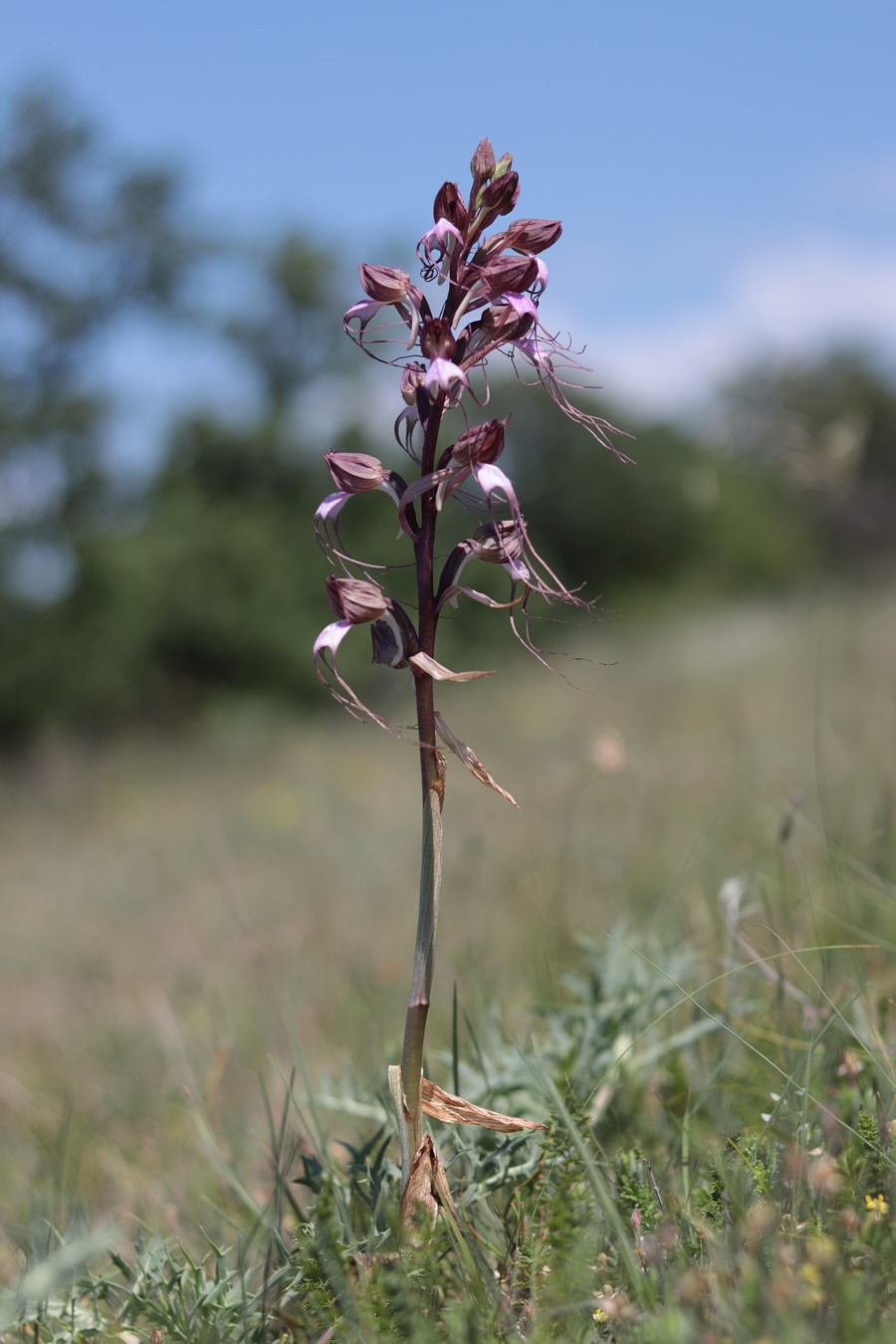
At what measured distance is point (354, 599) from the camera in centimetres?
123

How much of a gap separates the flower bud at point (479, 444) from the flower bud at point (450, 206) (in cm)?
28

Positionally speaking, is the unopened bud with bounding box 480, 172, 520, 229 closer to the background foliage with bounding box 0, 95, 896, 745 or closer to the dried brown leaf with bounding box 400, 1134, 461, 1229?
the dried brown leaf with bounding box 400, 1134, 461, 1229

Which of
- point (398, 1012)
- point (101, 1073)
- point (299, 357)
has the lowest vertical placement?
point (101, 1073)

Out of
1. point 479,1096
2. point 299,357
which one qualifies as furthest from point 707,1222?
point 299,357

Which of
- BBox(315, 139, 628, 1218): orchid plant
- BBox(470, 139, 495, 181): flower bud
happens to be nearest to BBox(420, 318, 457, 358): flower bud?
BBox(315, 139, 628, 1218): orchid plant

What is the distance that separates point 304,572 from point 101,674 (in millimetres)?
4695

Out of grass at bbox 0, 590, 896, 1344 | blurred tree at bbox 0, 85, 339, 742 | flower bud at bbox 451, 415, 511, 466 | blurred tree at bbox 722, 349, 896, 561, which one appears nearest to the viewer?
grass at bbox 0, 590, 896, 1344

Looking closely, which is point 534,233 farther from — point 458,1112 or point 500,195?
point 458,1112

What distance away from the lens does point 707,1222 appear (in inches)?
48.1

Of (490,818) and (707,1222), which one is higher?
(707,1222)

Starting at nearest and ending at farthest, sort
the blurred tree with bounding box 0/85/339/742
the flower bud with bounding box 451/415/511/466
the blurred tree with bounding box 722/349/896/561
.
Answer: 1. the flower bud with bounding box 451/415/511/466
2. the blurred tree with bounding box 722/349/896/561
3. the blurred tree with bounding box 0/85/339/742

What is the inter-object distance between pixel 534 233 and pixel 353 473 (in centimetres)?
39

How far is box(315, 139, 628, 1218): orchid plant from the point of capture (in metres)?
1.20

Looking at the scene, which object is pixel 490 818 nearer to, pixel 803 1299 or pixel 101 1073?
pixel 101 1073
